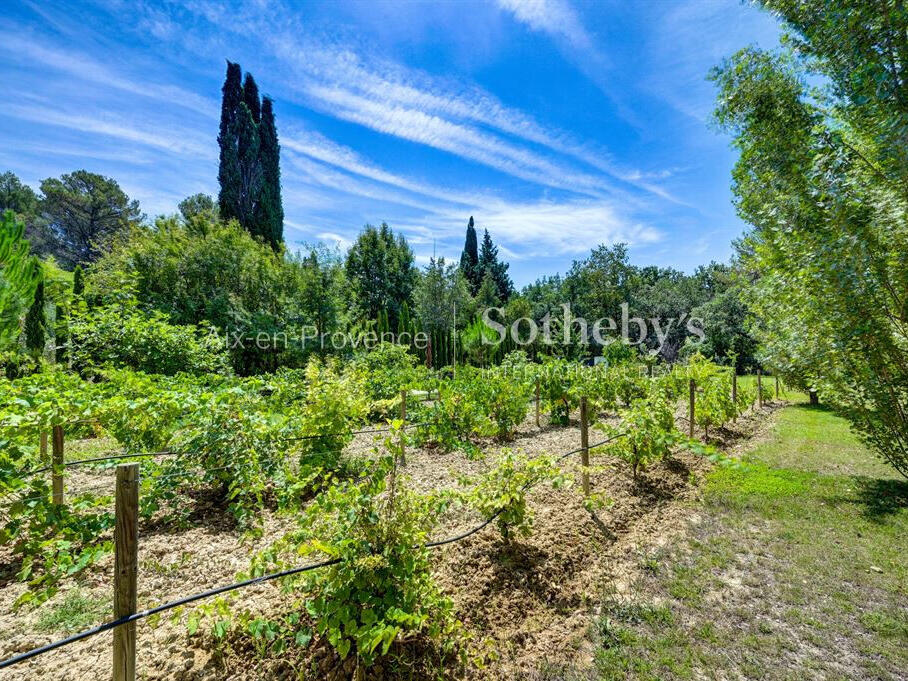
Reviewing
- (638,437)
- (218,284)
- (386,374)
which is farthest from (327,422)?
(218,284)

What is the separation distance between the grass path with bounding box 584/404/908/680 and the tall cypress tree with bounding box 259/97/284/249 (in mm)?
22303

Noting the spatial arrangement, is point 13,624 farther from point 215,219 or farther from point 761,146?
point 215,219

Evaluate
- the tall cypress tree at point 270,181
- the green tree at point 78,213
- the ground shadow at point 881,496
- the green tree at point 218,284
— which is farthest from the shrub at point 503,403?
the green tree at point 78,213

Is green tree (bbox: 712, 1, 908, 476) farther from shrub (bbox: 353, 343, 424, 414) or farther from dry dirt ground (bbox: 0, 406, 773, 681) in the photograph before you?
shrub (bbox: 353, 343, 424, 414)

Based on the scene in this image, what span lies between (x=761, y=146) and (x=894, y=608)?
4.59m

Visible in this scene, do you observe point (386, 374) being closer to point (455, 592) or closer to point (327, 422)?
point (327, 422)

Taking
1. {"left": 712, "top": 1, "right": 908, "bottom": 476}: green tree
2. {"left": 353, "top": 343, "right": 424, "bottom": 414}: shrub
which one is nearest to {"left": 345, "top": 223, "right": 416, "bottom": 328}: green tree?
{"left": 353, "top": 343, "right": 424, "bottom": 414}: shrub

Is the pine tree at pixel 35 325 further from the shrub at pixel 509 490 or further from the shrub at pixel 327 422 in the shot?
the shrub at pixel 509 490

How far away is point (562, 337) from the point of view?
22.6 m

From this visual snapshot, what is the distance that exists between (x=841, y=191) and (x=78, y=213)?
39.0m

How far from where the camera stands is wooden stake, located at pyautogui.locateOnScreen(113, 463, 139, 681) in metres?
1.58

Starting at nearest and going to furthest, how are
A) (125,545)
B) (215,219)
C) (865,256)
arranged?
(125,545), (865,256), (215,219)

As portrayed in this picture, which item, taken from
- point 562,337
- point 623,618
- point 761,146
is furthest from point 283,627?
point 562,337

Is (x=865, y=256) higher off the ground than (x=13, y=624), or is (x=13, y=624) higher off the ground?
(x=865, y=256)
